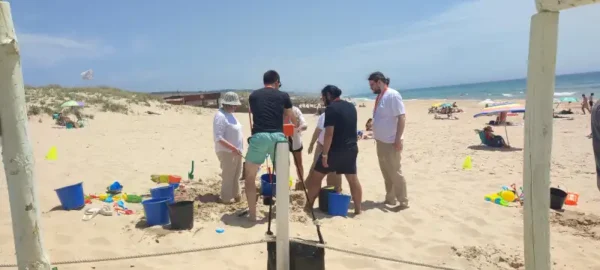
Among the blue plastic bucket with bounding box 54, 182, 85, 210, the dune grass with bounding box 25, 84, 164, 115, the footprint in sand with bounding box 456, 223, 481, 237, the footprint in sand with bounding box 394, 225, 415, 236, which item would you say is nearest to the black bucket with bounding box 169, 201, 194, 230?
the blue plastic bucket with bounding box 54, 182, 85, 210

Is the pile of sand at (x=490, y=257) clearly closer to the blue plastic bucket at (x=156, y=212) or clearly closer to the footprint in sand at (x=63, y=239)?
the blue plastic bucket at (x=156, y=212)

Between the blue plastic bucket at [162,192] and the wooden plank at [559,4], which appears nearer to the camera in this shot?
the wooden plank at [559,4]

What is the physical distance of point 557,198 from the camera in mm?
5605

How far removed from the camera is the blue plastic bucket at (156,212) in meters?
4.61

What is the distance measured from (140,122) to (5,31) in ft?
51.9

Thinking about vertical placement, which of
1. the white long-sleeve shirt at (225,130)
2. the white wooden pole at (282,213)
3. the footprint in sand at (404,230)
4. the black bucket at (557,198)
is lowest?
the footprint in sand at (404,230)

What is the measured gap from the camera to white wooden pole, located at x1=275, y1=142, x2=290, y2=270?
296cm

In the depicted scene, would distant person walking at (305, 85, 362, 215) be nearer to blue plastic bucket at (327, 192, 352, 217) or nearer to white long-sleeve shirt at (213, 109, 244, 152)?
blue plastic bucket at (327, 192, 352, 217)

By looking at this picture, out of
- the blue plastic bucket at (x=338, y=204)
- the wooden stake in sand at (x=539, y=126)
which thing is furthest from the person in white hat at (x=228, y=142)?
the wooden stake in sand at (x=539, y=126)

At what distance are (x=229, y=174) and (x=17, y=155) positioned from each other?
351cm

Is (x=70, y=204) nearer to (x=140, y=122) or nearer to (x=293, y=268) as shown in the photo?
(x=293, y=268)

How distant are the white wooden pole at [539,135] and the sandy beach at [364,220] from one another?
3.97ft

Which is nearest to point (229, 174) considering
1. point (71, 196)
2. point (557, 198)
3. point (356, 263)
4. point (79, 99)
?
point (71, 196)

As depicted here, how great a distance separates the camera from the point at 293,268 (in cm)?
301
